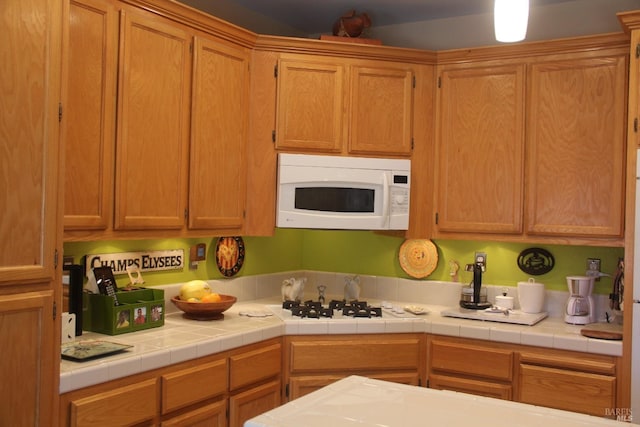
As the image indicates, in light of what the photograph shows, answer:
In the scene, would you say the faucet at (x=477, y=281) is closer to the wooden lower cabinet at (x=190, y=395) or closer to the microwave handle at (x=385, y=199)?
the microwave handle at (x=385, y=199)

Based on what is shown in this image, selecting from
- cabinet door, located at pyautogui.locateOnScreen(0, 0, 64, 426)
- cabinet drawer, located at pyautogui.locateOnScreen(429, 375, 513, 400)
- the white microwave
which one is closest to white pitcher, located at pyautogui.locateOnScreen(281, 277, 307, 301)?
the white microwave

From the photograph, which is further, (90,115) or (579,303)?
(579,303)

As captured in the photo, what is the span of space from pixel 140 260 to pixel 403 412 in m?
1.95

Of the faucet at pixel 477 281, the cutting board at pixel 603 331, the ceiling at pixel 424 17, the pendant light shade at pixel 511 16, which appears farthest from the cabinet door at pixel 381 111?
the pendant light shade at pixel 511 16

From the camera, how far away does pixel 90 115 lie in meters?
2.63

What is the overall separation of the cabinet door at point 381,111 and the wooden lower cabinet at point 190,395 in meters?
1.17

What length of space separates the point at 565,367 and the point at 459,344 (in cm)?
49

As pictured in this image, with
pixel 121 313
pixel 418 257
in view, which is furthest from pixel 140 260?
pixel 418 257

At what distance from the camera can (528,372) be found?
3072 millimetres

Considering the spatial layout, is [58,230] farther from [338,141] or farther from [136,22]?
[338,141]

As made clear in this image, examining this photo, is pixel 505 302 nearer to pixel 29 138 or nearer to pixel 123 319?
pixel 123 319

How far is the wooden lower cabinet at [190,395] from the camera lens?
7.45 ft

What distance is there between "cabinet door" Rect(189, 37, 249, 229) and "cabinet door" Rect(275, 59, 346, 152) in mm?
200

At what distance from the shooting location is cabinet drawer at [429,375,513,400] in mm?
3131
